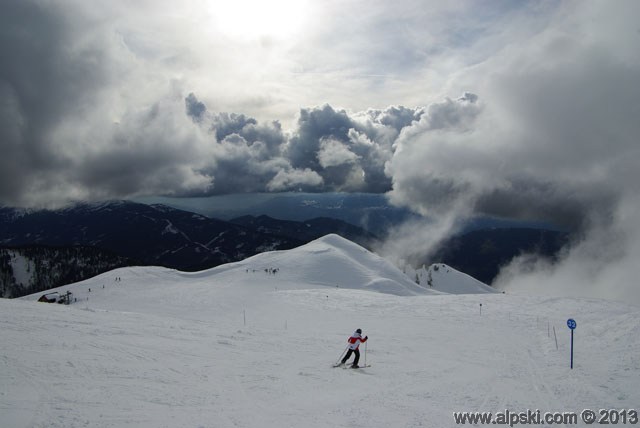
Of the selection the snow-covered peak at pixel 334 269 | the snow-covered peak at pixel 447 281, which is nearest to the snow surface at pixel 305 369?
the snow-covered peak at pixel 334 269

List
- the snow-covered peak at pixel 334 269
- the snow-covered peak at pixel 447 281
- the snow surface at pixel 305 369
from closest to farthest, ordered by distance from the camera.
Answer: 1. the snow surface at pixel 305 369
2. the snow-covered peak at pixel 334 269
3. the snow-covered peak at pixel 447 281

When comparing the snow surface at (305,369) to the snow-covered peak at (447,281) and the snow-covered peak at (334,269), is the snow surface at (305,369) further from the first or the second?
the snow-covered peak at (447,281)

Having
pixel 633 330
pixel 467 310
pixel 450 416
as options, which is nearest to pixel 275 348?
pixel 450 416

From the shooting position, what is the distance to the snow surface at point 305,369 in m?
11.6

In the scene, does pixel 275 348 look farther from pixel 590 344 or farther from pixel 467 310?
pixel 467 310

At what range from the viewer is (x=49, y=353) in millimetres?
16141

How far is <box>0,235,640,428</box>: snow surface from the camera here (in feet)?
37.9

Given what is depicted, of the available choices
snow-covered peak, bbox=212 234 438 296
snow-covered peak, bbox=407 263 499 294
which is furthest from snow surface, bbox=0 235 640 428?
snow-covered peak, bbox=407 263 499 294

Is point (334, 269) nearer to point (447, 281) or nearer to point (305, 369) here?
point (305, 369)

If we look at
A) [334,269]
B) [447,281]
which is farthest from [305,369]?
[447,281]

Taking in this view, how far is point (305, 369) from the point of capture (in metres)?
18.2

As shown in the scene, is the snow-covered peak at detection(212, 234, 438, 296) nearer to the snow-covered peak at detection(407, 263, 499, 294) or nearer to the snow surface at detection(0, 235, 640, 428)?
the snow surface at detection(0, 235, 640, 428)

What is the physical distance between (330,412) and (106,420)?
21.0 feet

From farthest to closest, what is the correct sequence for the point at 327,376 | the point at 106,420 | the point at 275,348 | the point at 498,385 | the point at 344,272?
1. the point at 344,272
2. the point at 275,348
3. the point at 327,376
4. the point at 498,385
5. the point at 106,420
